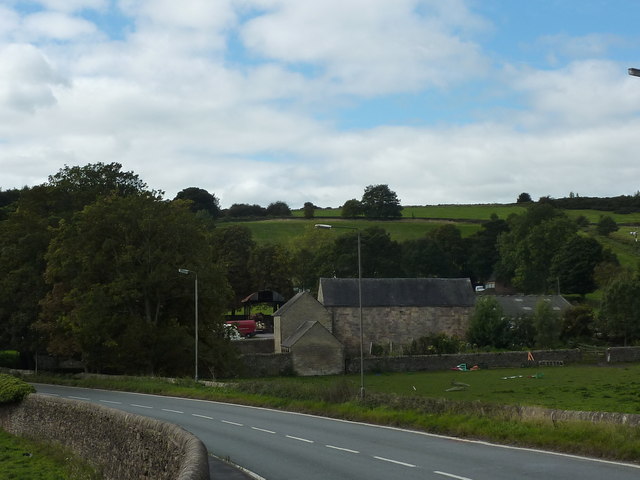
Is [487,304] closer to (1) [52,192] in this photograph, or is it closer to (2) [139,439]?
(1) [52,192]

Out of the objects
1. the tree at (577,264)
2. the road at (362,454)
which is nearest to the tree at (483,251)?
the tree at (577,264)

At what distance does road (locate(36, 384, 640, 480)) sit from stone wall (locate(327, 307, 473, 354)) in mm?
52428

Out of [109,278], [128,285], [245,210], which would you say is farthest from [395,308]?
[245,210]

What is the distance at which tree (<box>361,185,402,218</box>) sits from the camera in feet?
522

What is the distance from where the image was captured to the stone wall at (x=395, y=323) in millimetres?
82000

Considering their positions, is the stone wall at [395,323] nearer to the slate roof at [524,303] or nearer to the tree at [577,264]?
the slate roof at [524,303]

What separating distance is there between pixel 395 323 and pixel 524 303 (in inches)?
740

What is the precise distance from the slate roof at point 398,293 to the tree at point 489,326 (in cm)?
508

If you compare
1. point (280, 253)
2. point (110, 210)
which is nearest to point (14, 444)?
point (110, 210)

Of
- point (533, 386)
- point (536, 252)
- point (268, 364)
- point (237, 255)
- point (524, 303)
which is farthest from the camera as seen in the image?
point (536, 252)

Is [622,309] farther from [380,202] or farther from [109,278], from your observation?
[380,202]

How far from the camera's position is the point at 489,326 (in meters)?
80.0

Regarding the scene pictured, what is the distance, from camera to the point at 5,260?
2259 inches

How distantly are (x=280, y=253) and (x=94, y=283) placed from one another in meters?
52.1
